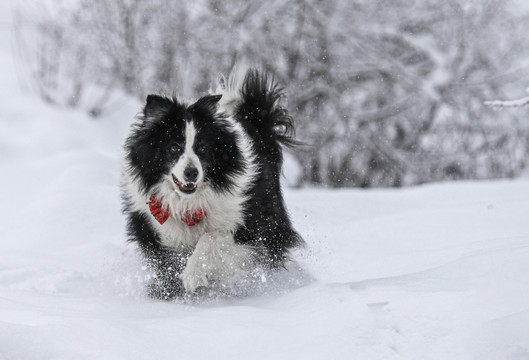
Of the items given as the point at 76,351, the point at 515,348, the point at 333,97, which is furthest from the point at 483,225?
the point at 333,97

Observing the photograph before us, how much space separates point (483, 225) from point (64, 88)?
7.14m

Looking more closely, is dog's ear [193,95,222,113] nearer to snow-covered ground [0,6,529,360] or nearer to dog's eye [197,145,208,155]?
dog's eye [197,145,208,155]

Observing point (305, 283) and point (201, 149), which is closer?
point (201, 149)

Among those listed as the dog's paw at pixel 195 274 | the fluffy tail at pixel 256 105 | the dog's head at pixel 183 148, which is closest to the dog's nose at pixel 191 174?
the dog's head at pixel 183 148

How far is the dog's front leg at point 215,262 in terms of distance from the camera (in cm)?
385

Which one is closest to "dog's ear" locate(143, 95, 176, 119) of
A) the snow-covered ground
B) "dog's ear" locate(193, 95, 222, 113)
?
"dog's ear" locate(193, 95, 222, 113)

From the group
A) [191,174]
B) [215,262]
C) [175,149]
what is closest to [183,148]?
[175,149]

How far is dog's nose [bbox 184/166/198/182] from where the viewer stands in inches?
150

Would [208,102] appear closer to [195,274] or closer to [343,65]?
[195,274]

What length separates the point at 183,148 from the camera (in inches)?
155

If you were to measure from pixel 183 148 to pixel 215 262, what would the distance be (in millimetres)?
678

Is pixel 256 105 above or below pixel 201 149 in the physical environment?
above

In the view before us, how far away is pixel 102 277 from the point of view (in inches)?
178

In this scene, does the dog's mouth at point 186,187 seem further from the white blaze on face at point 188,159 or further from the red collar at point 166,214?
the red collar at point 166,214
